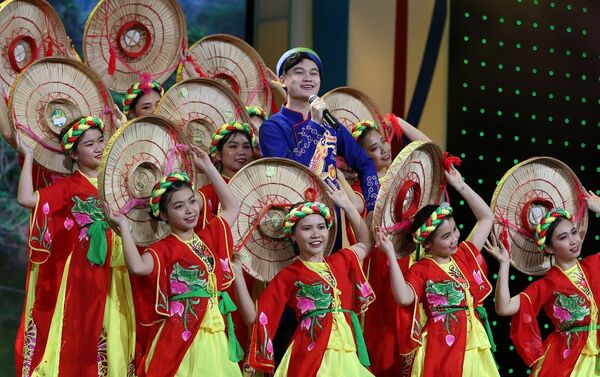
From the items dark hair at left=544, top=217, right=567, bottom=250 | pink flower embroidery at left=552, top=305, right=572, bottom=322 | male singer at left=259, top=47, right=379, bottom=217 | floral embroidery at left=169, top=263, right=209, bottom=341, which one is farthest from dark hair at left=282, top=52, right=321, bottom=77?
pink flower embroidery at left=552, top=305, right=572, bottom=322

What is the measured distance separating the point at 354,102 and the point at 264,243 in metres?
1.21

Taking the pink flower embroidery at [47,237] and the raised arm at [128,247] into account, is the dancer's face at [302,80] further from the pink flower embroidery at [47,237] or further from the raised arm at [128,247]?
the pink flower embroidery at [47,237]

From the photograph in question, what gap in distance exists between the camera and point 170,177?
4496mm

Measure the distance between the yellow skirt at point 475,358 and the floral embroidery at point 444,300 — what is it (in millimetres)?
103

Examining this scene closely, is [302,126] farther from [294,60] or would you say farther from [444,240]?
[444,240]

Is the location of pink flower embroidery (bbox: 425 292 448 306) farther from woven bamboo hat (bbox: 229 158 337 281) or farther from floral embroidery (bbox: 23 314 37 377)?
floral embroidery (bbox: 23 314 37 377)

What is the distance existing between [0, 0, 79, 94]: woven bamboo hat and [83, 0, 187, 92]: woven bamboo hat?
160 millimetres

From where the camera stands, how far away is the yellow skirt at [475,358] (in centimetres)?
495

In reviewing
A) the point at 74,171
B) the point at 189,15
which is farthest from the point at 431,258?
the point at 189,15

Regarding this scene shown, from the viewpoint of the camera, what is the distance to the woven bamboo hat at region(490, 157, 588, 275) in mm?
5434

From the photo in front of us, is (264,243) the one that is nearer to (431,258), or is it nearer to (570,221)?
(431,258)

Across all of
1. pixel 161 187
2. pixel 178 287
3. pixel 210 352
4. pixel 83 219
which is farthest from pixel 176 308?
pixel 83 219

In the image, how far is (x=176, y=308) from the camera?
4.45 meters

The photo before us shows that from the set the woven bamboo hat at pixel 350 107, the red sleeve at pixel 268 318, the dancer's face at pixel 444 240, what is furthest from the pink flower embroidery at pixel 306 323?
the woven bamboo hat at pixel 350 107
